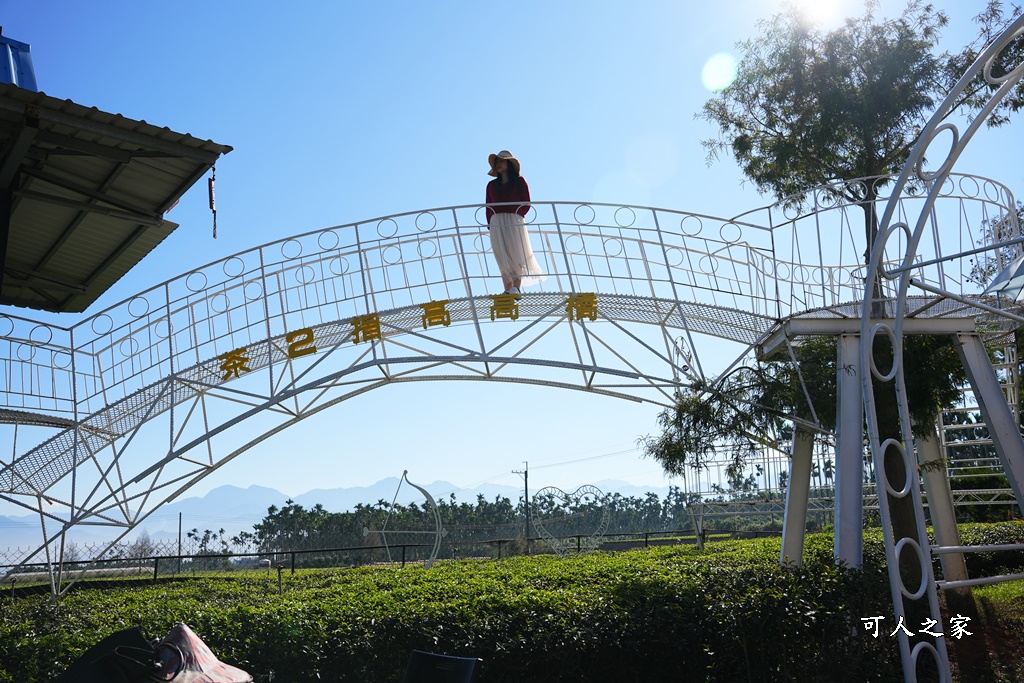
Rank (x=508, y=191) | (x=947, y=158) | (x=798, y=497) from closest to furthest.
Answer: (x=947, y=158)
(x=798, y=497)
(x=508, y=191)

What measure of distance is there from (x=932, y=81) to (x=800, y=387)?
18.0 ft

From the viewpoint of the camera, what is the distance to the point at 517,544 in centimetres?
2100

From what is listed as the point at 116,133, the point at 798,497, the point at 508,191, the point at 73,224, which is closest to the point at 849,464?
the point at 798,497

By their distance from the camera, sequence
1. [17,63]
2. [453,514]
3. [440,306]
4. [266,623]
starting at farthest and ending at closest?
[453,514] → [440,306] → [17,63] → [266,623]

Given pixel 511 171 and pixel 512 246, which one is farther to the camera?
pixel 511 171

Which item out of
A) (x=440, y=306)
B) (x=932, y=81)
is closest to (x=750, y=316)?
(x=440, y=306)

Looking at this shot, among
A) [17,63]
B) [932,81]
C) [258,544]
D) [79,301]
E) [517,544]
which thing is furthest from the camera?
[258,544]

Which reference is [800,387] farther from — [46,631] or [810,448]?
[46,631]

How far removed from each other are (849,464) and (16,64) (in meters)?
9.30

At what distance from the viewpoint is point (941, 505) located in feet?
33.2

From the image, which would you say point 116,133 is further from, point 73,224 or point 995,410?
point 995,410

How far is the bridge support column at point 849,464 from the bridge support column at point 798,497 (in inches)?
43.4

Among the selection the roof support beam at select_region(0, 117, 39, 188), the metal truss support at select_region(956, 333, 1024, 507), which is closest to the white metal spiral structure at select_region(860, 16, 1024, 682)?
the metal truss support at select_region(956, 333, 1024, 507)

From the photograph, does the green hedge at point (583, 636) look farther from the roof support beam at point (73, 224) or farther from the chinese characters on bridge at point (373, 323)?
the roof support beam at point (73, 224)
